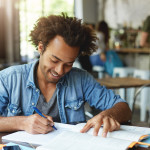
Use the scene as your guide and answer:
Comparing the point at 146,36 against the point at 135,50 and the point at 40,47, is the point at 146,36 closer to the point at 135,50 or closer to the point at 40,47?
the point at 135,50

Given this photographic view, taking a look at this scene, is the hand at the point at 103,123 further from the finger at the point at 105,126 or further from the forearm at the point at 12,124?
the forearm at the point at 12,124

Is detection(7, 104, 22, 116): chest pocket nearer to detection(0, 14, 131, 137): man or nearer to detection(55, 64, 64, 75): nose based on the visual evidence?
detection(0, 14, 131, 137): man

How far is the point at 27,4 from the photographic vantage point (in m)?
7.90

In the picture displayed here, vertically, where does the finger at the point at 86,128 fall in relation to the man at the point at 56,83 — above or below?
below

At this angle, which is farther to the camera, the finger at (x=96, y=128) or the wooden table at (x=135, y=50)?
the wooden table at (x=135, y=50)

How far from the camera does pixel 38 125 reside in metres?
1.10

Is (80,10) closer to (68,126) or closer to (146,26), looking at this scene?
(146,26)

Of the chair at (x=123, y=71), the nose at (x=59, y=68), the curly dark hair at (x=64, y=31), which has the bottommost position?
the chair at (x=123, y=71)

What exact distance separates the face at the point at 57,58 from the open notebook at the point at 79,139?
32 centimetres

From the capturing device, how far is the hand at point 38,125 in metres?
1.10

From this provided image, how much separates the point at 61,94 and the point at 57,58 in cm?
27

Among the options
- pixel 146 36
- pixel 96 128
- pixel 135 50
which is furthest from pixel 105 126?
pixel 135 50

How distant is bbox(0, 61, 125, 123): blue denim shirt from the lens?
143 centimetres

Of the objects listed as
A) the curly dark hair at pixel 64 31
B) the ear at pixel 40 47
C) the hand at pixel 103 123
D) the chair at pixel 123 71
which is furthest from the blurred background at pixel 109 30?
the hand at pixel 103 123
